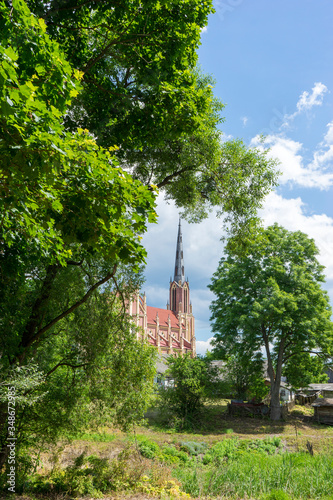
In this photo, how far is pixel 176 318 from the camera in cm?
9025

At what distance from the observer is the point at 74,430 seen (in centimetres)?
878

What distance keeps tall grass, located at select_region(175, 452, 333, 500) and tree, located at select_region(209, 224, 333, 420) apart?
506 inches

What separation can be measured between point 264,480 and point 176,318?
81.1m

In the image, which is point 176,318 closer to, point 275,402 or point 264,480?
point 275,402

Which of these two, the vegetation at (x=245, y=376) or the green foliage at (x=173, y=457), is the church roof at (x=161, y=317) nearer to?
the vegetation at (x=245, y=376)

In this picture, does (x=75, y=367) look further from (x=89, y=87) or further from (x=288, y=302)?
(x=288, y=302)

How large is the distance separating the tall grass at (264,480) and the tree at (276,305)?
12.9 m

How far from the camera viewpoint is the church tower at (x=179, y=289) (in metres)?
92.5

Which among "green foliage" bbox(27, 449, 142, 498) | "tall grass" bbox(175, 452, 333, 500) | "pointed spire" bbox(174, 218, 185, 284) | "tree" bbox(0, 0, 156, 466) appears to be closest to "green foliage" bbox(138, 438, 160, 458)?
"tall grass" bbox(175, 452, 333, 500)

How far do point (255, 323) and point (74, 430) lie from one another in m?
17.7

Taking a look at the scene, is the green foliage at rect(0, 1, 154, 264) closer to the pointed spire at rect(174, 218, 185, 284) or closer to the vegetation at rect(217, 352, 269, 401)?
the vegetation at rect(217, 352, 269, 401)

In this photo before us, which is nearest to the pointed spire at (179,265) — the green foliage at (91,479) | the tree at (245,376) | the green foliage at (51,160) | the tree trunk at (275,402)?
the tree at (245,376)

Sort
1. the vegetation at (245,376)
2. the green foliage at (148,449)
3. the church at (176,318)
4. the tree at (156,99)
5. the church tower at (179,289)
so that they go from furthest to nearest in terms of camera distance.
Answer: the church tower at (179,289) < the church at (176,318) < the vegetation at (245,376) < the green foliage at (148,449) < the tree at (156,99)

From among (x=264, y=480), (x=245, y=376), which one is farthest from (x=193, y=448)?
(x=245, y=376)
